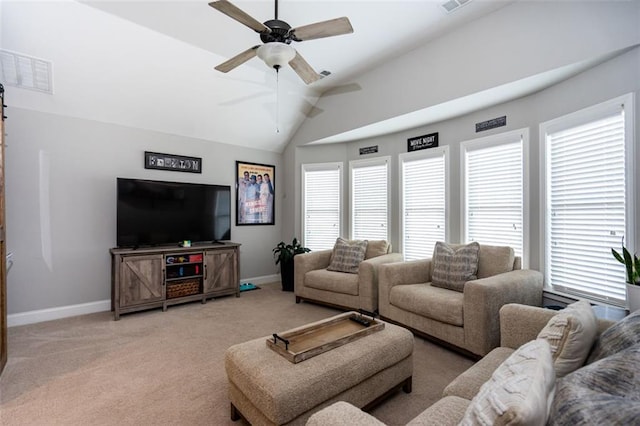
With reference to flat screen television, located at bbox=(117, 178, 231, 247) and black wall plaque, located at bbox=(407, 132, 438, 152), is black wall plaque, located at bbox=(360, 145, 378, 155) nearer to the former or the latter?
black wall plaque, located at bbox=(407, 132, 438, 152)

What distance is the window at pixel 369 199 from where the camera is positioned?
15.8 feet

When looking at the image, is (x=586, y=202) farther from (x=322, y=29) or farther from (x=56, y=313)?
(x=56, y=313)

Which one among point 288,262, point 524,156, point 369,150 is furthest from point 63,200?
point 524,156

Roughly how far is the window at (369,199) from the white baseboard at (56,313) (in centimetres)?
382

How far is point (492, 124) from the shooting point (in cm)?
355

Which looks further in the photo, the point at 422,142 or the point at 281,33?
the point at 422,142

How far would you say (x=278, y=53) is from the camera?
7.53 ft

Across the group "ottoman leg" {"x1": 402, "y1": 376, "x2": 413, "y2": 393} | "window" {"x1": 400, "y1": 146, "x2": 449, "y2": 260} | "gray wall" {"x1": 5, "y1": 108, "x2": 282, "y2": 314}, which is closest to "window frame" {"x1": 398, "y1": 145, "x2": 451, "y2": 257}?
"window" {"x1": 400, "y1": 146, "x2": 449, "y2": 260}

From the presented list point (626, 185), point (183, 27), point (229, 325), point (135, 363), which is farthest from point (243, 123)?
point (626, 185)

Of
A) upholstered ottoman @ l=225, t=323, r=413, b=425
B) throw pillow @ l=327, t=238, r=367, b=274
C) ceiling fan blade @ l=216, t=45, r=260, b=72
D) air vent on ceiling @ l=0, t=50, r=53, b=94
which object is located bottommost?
upholstered ottoman @ l=225, t=323, r=413, b=425

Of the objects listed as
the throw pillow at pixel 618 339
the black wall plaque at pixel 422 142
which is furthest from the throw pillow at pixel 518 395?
the black wall plaque at pixel 422 142

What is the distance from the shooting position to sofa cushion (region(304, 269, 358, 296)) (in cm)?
379

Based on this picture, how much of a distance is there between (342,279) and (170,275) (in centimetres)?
236

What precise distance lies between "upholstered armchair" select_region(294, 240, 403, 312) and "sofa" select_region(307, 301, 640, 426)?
7.05ft
